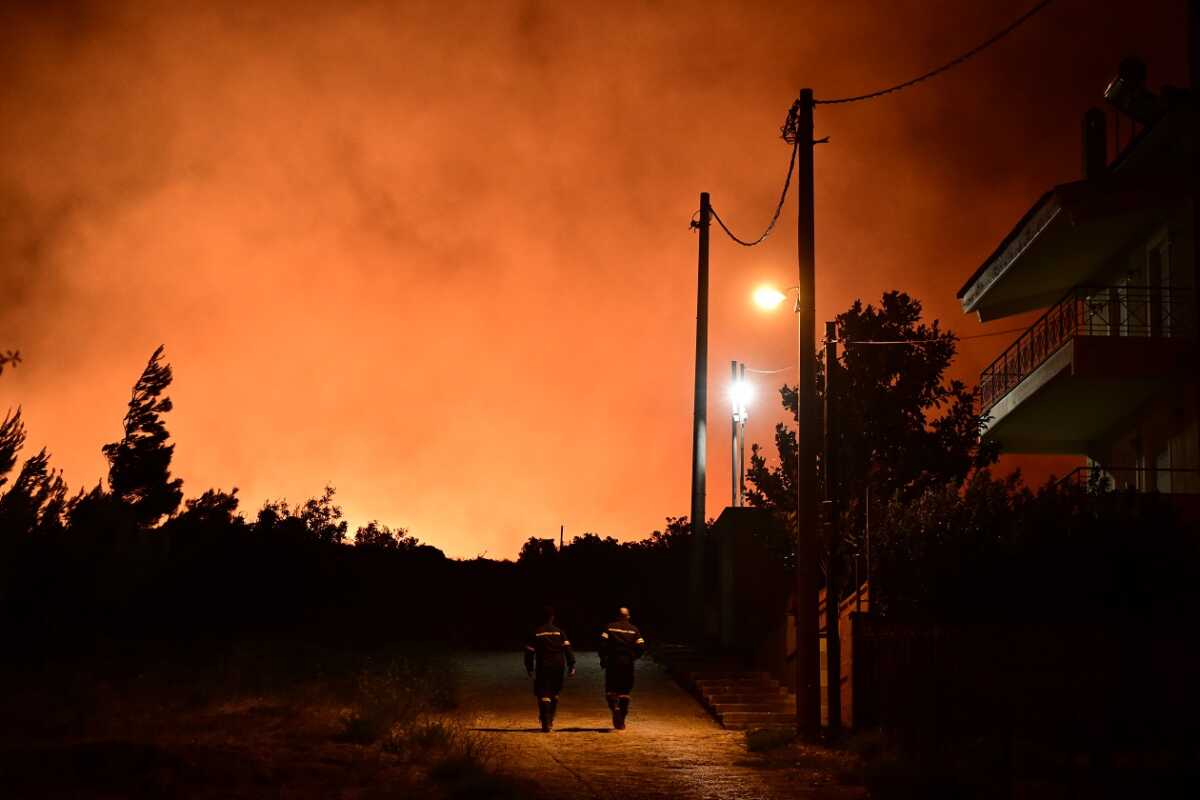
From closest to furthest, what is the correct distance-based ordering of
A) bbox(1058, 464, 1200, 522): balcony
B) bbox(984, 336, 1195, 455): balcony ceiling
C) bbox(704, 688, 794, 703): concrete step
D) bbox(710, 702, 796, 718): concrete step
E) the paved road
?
the paved road → bbox(710, 702, 796, 718): concrete step → bbox(704, 688, 794, 703): concrete step → bbox(1058, 464, 1200, 522): balcony → bbox(984, 336, 1195, 455): balcony ceiling

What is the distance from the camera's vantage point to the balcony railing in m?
24.3

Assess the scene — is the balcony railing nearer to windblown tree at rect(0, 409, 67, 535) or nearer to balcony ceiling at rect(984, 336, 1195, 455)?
balcony ceiling at rect(984, 336, 1195, 455)

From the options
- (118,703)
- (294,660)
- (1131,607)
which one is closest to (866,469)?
(1131,607)

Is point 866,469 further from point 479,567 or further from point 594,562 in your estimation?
point 479,567

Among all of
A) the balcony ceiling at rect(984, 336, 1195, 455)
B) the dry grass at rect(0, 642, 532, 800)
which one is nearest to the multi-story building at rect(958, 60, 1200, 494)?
the balcony ceiling at rect(984, 336, 1195, 455)

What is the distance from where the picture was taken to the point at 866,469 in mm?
30062

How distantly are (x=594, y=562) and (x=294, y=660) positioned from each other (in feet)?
71.1

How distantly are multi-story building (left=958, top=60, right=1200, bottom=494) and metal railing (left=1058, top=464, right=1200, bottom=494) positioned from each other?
0.15 feet

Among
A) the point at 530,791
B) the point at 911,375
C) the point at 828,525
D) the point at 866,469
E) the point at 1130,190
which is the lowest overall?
the point at 530,791

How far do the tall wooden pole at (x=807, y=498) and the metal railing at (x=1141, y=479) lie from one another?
237 inches

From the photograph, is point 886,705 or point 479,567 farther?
Result: point 479,567

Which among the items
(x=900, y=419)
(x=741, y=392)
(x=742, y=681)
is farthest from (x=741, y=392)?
(x=742, y=681)

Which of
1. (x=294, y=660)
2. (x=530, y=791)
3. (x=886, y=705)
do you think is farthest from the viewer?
(x=294, y=660)

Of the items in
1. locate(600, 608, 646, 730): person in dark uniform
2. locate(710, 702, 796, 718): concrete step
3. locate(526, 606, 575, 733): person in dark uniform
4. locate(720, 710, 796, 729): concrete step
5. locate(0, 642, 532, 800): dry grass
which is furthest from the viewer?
locate(710, 702, 796, 718): concrete step
